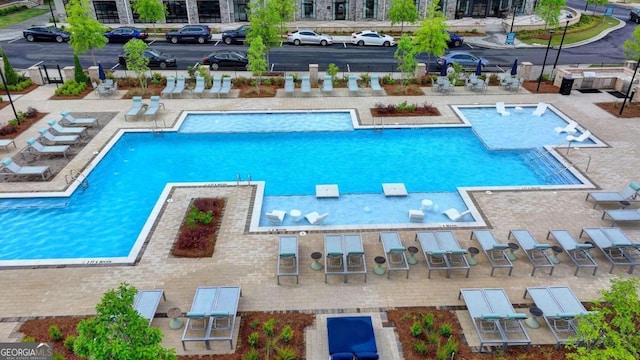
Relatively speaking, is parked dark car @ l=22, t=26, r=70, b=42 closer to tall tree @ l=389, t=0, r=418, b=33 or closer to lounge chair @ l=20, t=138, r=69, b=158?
lounge chair @ l=20, t=138, r=69, b=158

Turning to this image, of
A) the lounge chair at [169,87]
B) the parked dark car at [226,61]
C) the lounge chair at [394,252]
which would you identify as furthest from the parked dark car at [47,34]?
the lounge chair at [394,252]

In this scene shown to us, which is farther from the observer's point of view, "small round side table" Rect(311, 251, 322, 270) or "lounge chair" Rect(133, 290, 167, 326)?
"small round side table" Rect(311, 251, 322, 270)

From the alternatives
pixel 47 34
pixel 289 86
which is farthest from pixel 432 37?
pixel 47 34

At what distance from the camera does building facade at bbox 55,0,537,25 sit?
47.6 meters

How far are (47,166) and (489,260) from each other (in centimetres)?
1898

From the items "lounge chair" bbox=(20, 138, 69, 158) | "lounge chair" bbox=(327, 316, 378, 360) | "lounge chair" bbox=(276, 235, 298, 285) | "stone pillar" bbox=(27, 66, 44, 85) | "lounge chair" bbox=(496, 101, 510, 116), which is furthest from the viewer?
"stone pillar" bbox=(27, 66, 44, 85)

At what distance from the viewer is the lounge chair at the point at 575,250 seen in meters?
13.8

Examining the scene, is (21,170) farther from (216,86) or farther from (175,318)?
(216,86)

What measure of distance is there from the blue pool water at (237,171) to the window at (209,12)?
91.5ft

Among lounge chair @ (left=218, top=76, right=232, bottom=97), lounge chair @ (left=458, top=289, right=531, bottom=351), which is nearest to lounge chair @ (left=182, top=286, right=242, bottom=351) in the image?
lounge chair @ (left=458, top=289, right=531, bottom=351)

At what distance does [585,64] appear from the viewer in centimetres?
3525

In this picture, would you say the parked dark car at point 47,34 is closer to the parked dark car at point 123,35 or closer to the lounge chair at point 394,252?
the parked dark car at point 123,35

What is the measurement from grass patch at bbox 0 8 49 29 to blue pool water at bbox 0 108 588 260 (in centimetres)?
3993

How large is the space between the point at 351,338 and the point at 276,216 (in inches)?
253
